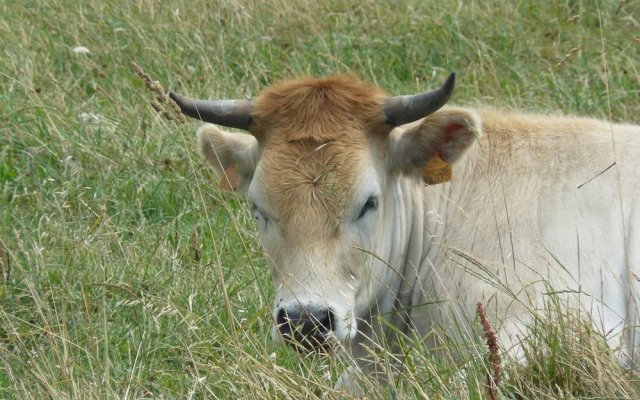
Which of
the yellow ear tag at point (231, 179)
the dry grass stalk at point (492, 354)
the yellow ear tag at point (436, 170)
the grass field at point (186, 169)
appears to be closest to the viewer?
the dry grass stalk at point (492, 354)

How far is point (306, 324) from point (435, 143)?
1.23 metres

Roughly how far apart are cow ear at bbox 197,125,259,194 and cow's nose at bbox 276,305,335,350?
1.16 meters

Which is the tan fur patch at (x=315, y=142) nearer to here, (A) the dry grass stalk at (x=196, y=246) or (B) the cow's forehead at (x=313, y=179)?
(B) the cow's forehead at (x=313, y=179)

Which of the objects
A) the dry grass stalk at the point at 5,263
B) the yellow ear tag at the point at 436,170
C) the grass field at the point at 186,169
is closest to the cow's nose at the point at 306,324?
the grass field at the point at 186,169

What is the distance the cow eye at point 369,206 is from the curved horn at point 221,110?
28.4 inches

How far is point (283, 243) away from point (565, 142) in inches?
63.4

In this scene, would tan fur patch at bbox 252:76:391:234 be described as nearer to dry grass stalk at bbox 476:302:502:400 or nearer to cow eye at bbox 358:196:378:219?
cow eye at bbox 358:196:378:219

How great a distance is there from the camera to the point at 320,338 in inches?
227

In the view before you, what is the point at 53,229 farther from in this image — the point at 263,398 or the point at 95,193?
the point at 263,398

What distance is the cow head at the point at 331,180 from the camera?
19.5ft

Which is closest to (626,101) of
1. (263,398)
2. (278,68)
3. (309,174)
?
(278,68)

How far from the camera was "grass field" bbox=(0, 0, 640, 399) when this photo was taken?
5.31 meters

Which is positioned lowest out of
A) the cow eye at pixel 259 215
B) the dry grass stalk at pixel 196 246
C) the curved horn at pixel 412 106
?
the dry grass stalk at pixel 196 246

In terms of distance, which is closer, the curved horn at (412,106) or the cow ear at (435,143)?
the curved horn at (412,106)
